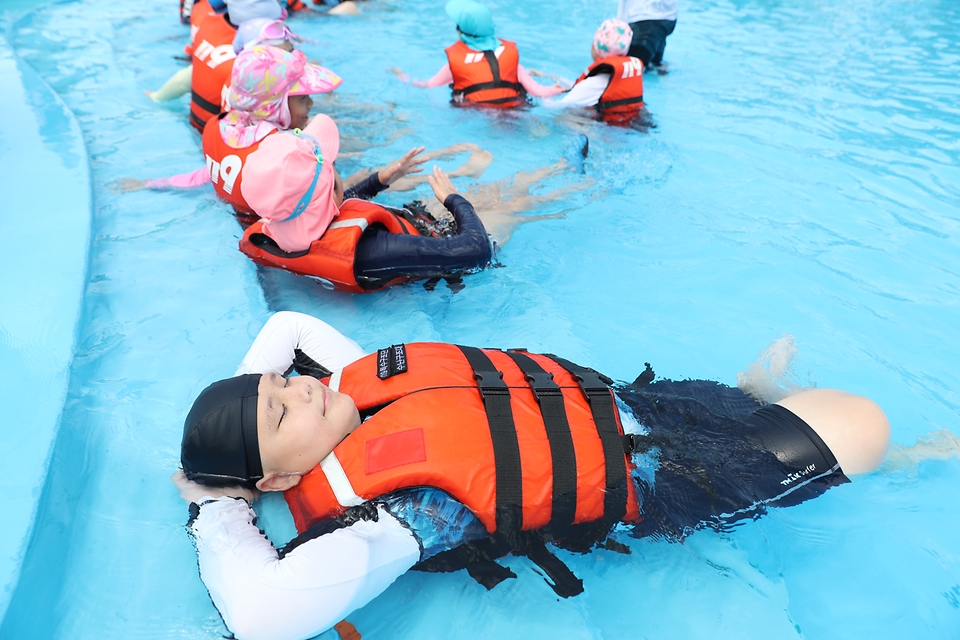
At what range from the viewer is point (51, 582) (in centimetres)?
211

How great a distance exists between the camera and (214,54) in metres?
5.41

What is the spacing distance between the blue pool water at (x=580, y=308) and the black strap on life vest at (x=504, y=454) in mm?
398

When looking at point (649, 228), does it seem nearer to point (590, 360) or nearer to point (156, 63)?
point (590, 360)

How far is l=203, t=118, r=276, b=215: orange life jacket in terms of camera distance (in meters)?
3.94

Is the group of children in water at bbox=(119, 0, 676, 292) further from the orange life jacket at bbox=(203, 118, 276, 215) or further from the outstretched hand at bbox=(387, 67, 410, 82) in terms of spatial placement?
the outstretched hand at bbox=(387, 67, 410, 82)

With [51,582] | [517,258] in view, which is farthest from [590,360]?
[51,582]

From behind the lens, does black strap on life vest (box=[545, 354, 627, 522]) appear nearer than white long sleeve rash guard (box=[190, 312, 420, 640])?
No

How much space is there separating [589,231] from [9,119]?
4.71 metres

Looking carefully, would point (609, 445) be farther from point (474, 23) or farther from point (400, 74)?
point (400, 74)

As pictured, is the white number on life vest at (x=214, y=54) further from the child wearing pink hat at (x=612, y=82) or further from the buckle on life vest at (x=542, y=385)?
the buckle on life vest at (x=542, y=385)

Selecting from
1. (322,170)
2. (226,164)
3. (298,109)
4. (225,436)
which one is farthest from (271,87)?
(225,436)

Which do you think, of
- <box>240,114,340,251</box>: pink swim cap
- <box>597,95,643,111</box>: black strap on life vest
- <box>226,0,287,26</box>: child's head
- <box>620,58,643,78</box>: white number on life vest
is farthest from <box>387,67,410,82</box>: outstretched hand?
<box>240,114,340,251</box>: pink swim cap

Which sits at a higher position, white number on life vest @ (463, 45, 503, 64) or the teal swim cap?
the teal swim cap

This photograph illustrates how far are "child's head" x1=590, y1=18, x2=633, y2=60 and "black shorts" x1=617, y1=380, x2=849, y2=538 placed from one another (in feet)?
15.5
